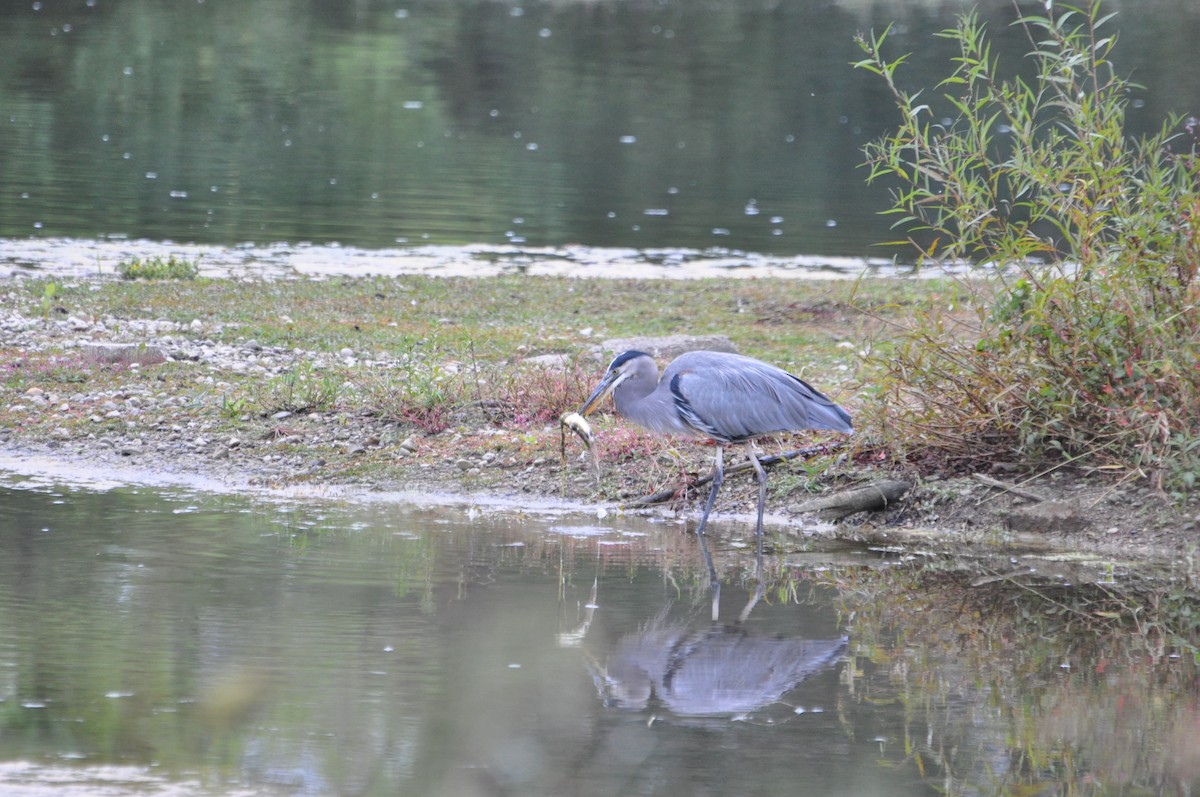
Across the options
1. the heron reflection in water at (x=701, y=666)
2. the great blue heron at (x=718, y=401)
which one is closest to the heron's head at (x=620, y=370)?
the great blue heron at (x=718, y=401)

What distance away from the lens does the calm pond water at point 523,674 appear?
205 inches

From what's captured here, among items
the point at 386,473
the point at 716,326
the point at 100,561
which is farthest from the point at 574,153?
the point at 100,561

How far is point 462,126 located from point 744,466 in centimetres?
2540

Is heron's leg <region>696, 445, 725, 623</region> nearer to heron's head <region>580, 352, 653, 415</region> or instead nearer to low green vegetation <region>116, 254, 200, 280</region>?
heron's head <region>580, 352, 653, 415</region>

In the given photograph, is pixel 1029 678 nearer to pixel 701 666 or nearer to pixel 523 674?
pixel 701 666

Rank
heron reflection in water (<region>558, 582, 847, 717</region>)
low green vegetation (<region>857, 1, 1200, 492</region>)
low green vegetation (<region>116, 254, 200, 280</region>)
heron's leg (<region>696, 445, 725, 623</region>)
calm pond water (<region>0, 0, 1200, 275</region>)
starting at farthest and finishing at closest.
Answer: calm pond water (<region>0, 0, 1200, 275</region>), low green vegetation (<region>116, 254, 200, 280</region>), low green vegetation (<region>857, 1, 1200, 492</region>), heron's leg (<region>696, 445, 725, 623</region>), heron reflection in water (<region>558, 582, 847, 717</region>)

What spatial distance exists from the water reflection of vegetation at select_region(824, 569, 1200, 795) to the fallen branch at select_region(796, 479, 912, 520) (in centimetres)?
106

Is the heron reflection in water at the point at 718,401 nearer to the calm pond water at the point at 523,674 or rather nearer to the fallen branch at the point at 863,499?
the fallen branch at the point at 863,499

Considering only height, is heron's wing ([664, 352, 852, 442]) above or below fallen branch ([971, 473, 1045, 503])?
above

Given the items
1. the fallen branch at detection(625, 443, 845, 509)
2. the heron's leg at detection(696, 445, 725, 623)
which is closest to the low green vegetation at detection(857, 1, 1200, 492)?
the fallen branch at detection(625, 443, 845, 509)

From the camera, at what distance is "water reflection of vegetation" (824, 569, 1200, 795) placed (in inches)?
212

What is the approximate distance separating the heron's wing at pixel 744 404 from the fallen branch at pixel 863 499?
514mm

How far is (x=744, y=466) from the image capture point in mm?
9602

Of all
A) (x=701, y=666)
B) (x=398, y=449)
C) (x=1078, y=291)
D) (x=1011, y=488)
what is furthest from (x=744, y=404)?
(x=398, y=449)
